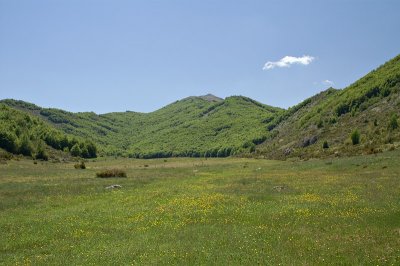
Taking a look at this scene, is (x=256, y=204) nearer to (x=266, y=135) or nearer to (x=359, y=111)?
(x=359, y=111)

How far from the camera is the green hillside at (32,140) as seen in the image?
11288 cm

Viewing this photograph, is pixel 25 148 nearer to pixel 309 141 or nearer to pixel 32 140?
pixel 32 140

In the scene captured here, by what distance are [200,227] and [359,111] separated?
333 ft

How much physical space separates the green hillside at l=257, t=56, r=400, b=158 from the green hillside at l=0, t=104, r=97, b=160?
239 feet

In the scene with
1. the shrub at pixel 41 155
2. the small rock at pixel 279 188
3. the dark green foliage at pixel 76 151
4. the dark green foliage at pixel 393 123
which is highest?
the dark green foliage at pixel 393 123

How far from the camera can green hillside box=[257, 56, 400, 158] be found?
265ft

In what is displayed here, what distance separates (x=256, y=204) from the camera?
Answer: 29766 mm

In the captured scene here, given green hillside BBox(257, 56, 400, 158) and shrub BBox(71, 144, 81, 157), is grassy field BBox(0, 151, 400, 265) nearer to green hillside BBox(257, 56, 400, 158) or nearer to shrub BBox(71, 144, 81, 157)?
green hillside BBox(257, 56, 400, 158)

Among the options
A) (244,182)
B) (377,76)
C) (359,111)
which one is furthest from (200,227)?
(377,76)

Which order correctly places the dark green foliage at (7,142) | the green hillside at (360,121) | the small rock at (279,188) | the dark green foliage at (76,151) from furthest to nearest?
the dark green foliage at (76,151) < the dark green foliage at (7,142) < the green hillside at (360,121) < the small rock at (279,188)

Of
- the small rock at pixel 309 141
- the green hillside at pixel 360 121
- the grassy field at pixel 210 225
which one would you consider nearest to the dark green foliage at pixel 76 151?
the green hillside at pixel 360 121

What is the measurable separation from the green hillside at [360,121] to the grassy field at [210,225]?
1695 inches

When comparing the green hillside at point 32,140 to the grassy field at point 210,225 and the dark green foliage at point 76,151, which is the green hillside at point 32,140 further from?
the grassy field at point 210,225

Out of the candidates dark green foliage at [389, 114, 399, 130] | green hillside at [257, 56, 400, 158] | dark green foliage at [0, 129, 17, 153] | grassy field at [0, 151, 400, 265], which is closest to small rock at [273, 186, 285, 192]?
grassy field at [0, 151, 400, 265]
